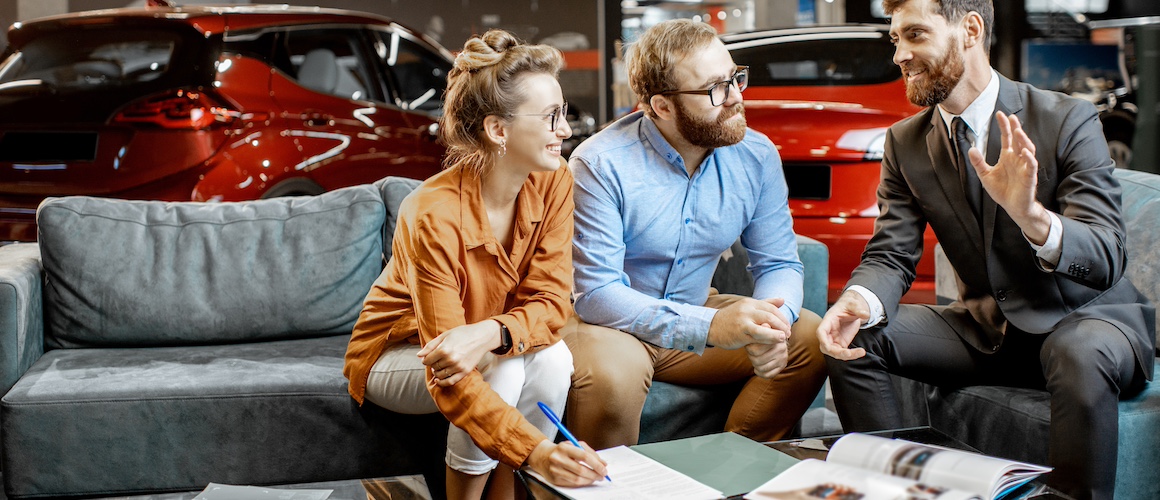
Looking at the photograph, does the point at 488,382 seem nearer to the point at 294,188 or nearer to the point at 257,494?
the point at 257,494

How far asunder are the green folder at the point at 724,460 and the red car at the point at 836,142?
199 cm

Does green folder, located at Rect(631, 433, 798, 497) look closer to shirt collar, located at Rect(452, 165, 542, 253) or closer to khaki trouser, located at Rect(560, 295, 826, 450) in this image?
khaki trouser, located at Rect(560, 295, 826, 450)

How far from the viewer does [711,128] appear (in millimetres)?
2105

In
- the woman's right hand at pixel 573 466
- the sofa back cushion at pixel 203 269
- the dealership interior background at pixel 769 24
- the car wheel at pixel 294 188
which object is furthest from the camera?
the dealership interior background at pixel 769 24

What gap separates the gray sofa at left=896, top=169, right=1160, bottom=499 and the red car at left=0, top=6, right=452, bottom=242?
2487 millimetres

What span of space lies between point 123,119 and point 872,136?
102 inches

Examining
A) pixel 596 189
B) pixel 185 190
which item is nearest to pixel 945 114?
pixel 596 189

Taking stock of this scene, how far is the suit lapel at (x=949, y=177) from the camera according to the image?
2043mm

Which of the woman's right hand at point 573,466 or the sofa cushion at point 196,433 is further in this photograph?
the sofa cushion at point 196,433

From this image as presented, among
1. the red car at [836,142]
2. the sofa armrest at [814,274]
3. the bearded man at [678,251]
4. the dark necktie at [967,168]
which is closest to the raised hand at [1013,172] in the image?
the dark necktie at [967,168]

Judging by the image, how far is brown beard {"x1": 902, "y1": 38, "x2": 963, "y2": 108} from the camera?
2.03 metres

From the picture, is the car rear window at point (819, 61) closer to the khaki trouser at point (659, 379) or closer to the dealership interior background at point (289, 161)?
the dealership interior background at point (289, 161)

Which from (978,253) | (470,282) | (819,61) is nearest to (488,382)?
(470,282)

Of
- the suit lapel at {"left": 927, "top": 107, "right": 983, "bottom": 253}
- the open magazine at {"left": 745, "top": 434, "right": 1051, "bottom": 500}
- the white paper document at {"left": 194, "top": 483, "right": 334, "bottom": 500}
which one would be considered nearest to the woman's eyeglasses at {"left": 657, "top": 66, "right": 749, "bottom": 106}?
the suit lapel at {"left": 927, "top": 107, "right": 983, "bottom": 253}
